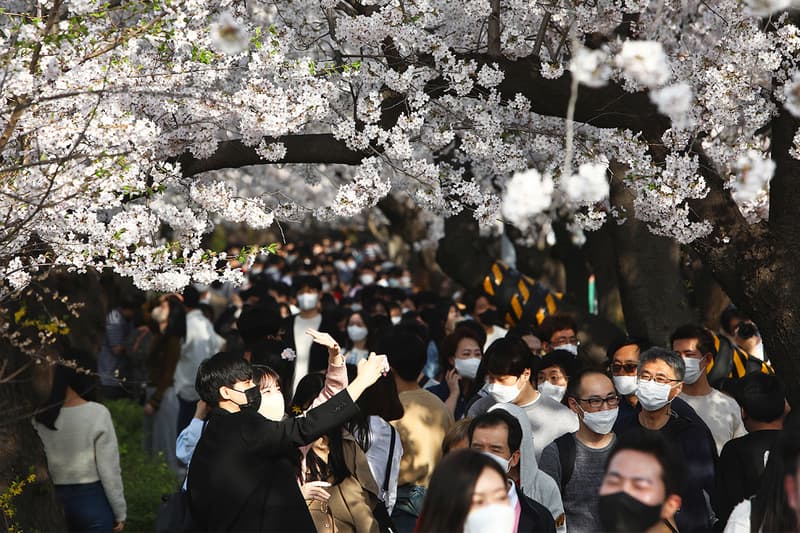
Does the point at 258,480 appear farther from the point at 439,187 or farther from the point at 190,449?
the point at 439,187

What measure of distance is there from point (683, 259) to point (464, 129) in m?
7.53

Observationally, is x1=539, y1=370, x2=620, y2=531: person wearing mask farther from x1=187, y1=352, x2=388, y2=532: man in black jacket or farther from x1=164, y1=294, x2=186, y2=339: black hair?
x1=164, y1=294, x2=186, y2=339: black hair

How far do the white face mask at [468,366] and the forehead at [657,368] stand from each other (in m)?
2.02

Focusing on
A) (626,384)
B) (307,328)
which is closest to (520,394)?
(626,384)

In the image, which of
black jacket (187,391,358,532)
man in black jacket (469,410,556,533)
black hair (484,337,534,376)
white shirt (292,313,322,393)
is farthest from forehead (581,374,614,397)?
white shirt (292,313,322,393)

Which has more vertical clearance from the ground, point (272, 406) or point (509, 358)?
point (509, 358)

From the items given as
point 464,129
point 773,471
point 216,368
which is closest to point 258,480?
point 216,368

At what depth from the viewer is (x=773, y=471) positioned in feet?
13.5

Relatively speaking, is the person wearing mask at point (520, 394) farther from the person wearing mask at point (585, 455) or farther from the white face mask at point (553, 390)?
the white face mask at point (553, 390)

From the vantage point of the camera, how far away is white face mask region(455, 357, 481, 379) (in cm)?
823

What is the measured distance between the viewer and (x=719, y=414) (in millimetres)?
7004

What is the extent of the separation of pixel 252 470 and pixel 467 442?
105 centimetres

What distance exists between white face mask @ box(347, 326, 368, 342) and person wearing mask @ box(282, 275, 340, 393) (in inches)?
7.9

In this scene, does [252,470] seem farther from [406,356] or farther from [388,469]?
[406,356]
